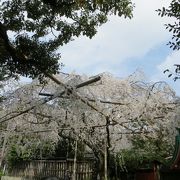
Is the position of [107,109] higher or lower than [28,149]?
lower

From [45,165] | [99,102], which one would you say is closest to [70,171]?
[45,165]

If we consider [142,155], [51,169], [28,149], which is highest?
[28,149]

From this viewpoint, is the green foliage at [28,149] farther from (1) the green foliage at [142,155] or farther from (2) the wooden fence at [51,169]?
(1) the green foliage at [142,155]

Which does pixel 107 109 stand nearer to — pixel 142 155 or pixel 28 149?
pixel 142 155

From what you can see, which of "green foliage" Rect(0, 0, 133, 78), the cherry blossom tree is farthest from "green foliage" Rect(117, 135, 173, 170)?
"green foliage" Rect(0, 0, 133, 78)

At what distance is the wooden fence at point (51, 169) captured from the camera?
18250 mm

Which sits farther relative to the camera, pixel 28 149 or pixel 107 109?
pixel 28 149

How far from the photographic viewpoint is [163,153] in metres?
17.2

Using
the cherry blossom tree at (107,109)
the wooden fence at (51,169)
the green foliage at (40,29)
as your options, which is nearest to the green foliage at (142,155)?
the wooden fence at (51,169)

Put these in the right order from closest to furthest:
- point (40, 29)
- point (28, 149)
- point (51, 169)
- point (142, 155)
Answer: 1. point (40, 29)
2. point (142, 155)
3. point (51, 169)
4. point (28, 149)

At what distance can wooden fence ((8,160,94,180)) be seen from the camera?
18250mm

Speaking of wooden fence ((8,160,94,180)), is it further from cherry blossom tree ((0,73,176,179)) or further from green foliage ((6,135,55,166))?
cherry blossom tree ((0,73,176,179))

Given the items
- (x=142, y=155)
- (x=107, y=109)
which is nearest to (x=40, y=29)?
(x=107, y=109)

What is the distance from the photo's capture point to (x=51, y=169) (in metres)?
20.7
